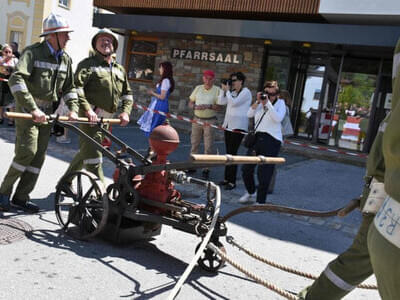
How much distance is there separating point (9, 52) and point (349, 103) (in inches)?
389

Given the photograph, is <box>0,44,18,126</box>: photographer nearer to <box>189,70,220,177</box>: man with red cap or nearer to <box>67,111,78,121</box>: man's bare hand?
<box>189,70,220,177</box>: man with red cap

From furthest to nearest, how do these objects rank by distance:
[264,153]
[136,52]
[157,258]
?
[136,52] < [264,153] < [157,258]

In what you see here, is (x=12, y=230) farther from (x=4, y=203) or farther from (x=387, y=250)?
(x=387, y=250)

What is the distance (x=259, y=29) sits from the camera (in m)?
12.9

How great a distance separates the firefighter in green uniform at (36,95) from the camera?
4.56 m

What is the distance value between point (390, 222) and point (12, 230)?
372 cm

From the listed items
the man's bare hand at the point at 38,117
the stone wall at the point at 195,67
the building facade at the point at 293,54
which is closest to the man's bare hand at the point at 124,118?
the man's bare hand at the point at 38,117

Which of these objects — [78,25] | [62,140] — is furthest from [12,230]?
[78,25]

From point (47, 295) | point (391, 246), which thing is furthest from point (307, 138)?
point (391, 246)

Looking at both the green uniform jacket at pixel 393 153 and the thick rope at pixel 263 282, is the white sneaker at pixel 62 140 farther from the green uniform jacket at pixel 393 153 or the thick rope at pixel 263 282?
the green uniform jacket at pixel 393 153

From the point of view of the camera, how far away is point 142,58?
1658 centimetres

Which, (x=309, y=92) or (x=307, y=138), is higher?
(x=309, y=92)

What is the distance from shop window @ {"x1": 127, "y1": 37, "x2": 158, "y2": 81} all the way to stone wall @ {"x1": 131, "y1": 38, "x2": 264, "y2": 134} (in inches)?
15.2

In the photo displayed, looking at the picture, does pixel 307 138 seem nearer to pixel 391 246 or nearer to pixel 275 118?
pixel 275 118
